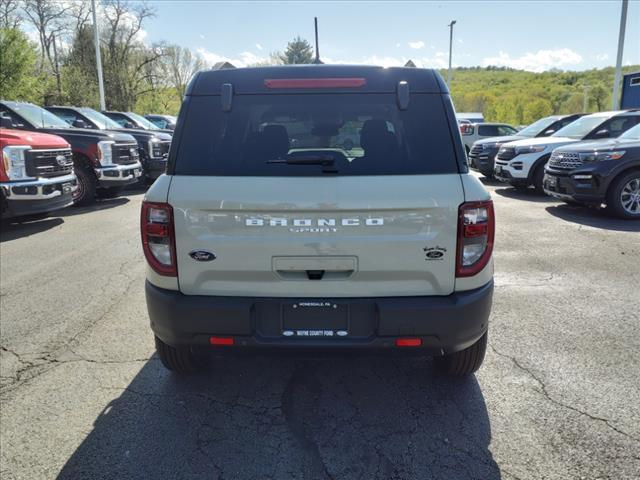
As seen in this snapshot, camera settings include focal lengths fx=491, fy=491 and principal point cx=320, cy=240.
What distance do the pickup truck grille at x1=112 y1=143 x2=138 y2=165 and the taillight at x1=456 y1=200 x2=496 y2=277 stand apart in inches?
363

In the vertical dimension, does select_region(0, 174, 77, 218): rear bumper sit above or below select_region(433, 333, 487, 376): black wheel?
above

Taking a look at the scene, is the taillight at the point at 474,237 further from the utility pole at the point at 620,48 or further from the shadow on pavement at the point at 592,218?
the utility pole at the point at 620,48

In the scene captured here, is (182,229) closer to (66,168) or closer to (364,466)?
(364,466)

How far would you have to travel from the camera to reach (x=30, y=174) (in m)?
7.52

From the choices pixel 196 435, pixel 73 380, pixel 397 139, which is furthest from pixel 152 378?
pixel 397 139

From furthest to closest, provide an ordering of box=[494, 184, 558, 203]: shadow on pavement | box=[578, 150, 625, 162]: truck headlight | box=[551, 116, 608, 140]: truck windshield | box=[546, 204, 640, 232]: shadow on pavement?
box=[494, 184, 558, 203]: shadow on pavement, box=[551, 116, 608, 140]: truck windshield, box=[578, 150, 625, 162]: truck headlight, box=[546, 204, 640, 232]: shadow on pavement

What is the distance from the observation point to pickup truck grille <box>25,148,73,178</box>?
7.53m

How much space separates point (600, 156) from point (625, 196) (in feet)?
2.63

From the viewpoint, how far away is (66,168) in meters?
8.38

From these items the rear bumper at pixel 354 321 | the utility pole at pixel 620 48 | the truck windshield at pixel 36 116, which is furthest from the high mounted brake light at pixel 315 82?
the utility pole at pixel 620 48

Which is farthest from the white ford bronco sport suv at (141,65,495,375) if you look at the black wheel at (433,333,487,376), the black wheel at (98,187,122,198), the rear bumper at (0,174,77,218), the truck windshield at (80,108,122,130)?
the truck windshield at (80,108,122,130)

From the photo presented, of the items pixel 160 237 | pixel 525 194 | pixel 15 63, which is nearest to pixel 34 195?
pixel 160 237

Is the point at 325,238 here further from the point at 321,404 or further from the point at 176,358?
the point at 176,358

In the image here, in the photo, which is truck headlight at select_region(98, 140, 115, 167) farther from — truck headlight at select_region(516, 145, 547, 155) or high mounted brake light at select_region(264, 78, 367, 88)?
truck headlight at select_region(516, 145, 547, 155)
